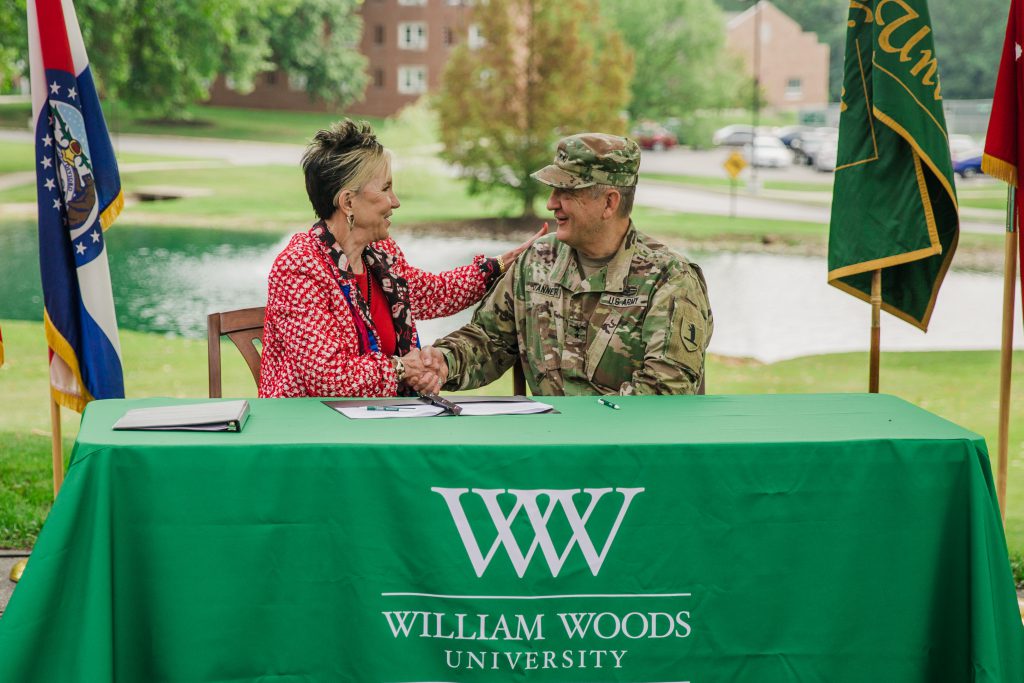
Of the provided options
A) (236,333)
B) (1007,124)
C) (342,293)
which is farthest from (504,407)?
(1007,124)

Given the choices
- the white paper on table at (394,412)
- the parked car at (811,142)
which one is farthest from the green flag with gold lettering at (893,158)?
the parked car at (811,142)

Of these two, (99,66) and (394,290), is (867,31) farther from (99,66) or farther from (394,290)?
(99,66)

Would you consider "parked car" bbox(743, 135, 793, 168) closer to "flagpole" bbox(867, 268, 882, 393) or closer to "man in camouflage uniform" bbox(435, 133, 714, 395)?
"flagpole" bbox(867, 268, 882, 393)

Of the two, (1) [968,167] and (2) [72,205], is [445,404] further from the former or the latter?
(1) [968,167]

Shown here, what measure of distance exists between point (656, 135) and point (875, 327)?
449 centimetres

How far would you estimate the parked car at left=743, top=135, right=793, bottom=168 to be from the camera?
8.28 metres

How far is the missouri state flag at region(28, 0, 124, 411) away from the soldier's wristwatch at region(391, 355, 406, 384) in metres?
1.23

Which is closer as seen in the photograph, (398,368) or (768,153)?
(398,368)

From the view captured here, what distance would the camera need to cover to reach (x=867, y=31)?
419 cm

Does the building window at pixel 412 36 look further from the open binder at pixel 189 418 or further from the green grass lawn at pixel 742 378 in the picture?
the open binder at pixel 189 418

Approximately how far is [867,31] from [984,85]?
4.28m

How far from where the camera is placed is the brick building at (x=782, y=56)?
8.12 metres

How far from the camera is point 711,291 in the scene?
8500 mm

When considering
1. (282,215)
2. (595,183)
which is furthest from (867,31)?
(282,215)
